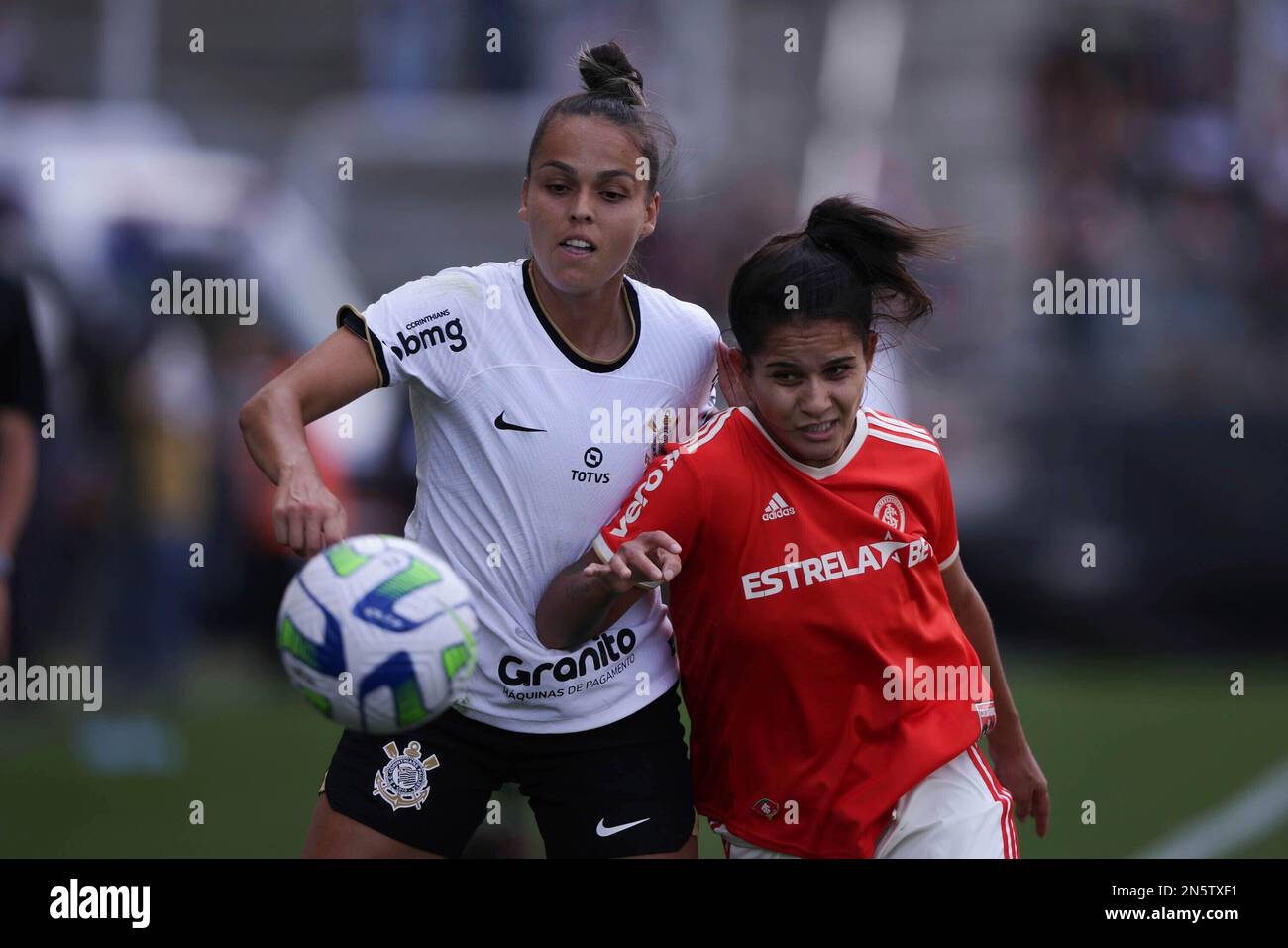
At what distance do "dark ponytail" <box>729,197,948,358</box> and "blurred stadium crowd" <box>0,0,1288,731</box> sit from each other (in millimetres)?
3151

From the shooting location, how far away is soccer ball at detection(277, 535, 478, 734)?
11.3 feet

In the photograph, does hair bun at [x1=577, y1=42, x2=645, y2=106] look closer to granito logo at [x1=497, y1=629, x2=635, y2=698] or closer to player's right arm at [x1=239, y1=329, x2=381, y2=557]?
player's right arm at [x1=239, y1=329, x2=381, y2=557]

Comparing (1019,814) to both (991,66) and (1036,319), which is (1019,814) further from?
(991,66)

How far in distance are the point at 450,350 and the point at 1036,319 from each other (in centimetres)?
911

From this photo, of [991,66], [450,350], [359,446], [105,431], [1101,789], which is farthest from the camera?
[991,66]

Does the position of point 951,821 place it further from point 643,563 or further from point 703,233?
point 703,233

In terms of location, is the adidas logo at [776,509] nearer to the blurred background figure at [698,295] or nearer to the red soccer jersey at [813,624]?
the red soccer jersey at [813,624]

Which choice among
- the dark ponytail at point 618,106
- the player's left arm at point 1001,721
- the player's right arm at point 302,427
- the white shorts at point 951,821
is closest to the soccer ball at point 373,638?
the player's right arm at point 302,427

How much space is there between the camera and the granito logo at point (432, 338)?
3.94 m

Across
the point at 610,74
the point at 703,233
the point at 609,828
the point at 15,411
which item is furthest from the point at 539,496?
the point at 703,233

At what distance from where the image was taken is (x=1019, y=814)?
4.41 metres

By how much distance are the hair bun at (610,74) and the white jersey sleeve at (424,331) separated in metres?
0.60

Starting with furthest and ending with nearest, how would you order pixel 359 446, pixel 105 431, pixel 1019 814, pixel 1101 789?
1. pixel 359 446
2. pixel 105 431
3. pixel 1101 789
4. pixel 1019 814

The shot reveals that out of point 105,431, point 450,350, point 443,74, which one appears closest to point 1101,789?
point 450,350
